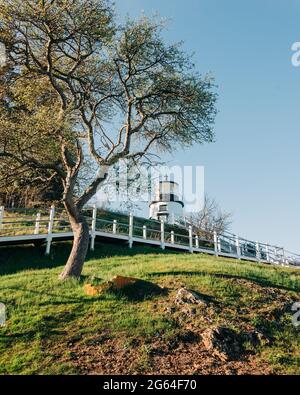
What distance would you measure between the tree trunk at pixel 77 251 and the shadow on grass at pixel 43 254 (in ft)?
16.0

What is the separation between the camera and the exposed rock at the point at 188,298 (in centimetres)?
1227

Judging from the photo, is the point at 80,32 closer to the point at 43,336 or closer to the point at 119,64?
the point at 119,64

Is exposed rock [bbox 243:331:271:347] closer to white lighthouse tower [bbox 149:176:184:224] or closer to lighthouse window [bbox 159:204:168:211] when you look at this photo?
white lighthouse tower [bbox 149:176:184:224]

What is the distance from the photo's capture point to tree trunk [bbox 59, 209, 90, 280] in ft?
49.7

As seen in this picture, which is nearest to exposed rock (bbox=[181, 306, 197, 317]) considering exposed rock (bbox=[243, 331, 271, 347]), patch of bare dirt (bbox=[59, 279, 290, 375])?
patch of bare dirt (bbox=[59, 279, 290, 375])

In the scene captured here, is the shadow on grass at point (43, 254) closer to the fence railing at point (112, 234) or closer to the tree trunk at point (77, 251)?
the fence railing at point (112, 234)

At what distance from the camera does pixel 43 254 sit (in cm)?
2267

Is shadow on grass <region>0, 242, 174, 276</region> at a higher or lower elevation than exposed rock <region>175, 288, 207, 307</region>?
Answer: higher

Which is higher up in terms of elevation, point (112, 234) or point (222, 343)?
point (112, 234)

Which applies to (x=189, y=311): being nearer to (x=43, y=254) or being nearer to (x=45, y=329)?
(x=45, y=329)

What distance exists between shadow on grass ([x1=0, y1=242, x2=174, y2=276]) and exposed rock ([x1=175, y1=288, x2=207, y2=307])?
944cm

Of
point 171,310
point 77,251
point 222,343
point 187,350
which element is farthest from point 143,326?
point 77,251

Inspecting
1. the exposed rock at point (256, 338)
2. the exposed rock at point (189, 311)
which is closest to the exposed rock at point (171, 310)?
the exposed rock at point (189, 311)

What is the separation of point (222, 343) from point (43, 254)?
14885 millimetres
